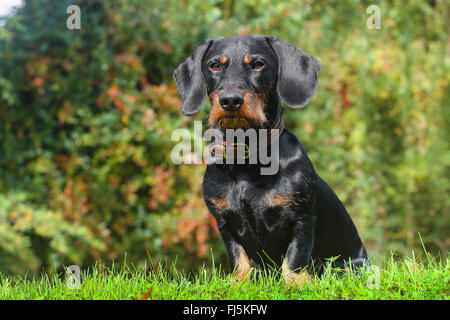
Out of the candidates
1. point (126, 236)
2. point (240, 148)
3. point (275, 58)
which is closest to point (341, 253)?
point (240, 148)

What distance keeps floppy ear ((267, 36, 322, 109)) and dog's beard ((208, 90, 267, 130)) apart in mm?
189

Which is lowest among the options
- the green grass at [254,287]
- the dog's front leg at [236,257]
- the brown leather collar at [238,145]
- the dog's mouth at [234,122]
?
the green grass at [254,287]

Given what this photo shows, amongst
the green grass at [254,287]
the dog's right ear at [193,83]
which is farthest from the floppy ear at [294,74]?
the green grass at [254,287]

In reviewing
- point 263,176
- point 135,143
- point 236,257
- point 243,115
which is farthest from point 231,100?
point 135,143

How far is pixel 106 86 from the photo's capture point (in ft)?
19.2

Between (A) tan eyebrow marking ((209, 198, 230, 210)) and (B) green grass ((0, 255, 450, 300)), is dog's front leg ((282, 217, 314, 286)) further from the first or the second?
(A) tan eyebrow marking ((209, 198, 230, 210))

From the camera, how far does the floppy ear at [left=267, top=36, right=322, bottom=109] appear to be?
2.96m

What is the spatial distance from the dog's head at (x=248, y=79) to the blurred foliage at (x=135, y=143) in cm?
253

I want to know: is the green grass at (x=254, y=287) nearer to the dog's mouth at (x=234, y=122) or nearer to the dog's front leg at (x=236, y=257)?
the dog's front leg at (x=236, y=257)

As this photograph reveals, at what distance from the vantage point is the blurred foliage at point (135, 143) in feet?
18.3

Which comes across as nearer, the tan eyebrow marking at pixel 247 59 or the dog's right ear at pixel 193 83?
the tan eyebrow marking at pixel 247 59

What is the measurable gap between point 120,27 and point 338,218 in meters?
3.64

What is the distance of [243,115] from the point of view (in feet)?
9.12

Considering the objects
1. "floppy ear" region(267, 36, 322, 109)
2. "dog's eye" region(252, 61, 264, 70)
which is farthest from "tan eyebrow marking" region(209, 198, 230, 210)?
"dog's eye" region(252, 61, 264, 70)
